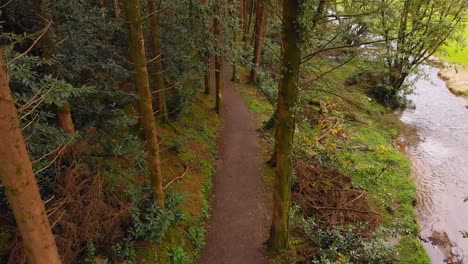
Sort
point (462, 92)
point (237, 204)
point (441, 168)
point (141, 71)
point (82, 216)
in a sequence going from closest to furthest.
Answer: point (141, 71) → point (82, 216) → point (237, 204) → point (441, 168) → point (462, 92)

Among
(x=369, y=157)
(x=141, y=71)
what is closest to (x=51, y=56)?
(x=141, y=71)

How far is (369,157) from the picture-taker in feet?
54.7

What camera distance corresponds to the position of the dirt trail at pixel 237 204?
960 cm

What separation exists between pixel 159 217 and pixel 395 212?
31.5ft

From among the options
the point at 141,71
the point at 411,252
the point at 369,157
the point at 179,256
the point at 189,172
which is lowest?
the point at 411,252

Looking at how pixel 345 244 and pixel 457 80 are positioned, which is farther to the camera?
pixel 457 80

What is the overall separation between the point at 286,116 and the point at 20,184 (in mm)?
5486

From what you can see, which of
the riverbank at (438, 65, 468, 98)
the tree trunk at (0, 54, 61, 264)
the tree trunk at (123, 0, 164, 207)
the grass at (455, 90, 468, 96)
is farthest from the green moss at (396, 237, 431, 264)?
the riverbank at (438, 65, 468, 98)

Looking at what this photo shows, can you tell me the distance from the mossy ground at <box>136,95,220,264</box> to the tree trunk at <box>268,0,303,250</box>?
2.41 metres

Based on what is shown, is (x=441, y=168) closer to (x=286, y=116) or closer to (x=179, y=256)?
(x=286, y=116)

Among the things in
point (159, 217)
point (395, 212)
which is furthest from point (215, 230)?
point (395, 212)

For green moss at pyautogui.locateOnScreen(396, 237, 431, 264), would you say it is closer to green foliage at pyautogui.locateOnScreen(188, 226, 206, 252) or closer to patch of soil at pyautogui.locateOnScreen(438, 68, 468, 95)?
green foliage at pyautogui.locateOnScreen(188, 226, 206, 252)

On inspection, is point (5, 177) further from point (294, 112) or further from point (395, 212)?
point (395, 212)

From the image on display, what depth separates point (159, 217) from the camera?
837cm
